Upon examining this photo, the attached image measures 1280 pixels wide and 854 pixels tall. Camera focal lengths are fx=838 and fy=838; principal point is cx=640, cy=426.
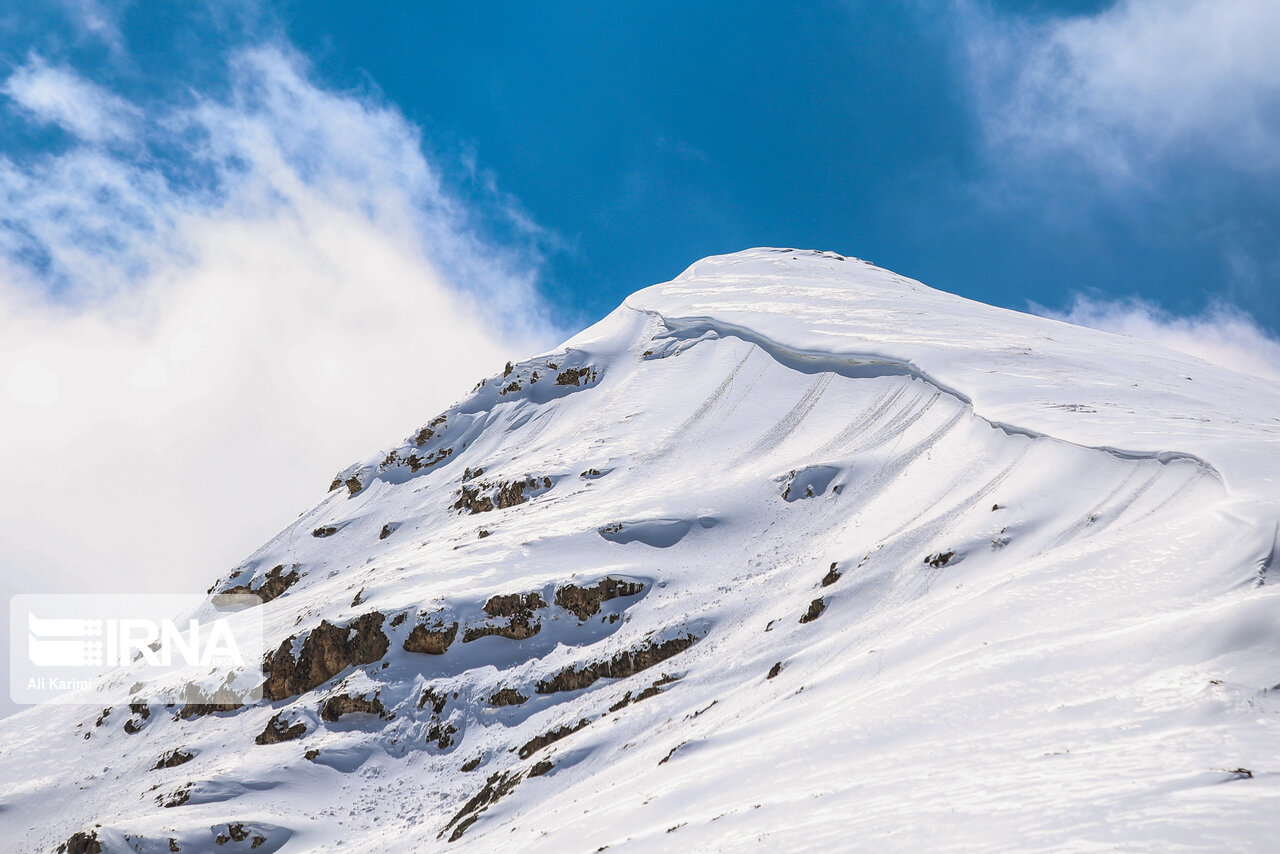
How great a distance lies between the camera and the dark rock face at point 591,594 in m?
31.0

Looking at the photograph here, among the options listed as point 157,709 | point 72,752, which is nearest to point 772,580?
point 157,709

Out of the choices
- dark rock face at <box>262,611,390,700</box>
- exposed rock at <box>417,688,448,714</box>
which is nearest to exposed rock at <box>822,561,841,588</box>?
exposed rock at <box>417,688,448,714</box>

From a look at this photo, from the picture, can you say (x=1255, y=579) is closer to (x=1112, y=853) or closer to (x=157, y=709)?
(x=1112, y=853)

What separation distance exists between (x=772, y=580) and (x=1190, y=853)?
2048 cm

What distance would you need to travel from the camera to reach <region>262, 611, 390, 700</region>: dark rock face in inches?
1259

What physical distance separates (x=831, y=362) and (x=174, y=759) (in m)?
34.0

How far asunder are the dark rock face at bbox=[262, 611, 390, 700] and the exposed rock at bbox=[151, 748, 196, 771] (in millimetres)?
3274

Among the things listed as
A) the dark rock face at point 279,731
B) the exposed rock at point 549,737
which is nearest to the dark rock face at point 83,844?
the dark rock face at point 279,731

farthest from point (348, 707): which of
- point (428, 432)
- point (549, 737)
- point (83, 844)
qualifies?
point (428, 432)

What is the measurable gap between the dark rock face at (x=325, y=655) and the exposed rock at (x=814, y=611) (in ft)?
53.4

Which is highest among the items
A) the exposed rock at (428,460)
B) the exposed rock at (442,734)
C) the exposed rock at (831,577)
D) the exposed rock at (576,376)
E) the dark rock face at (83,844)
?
Result: the exposed rock at (576,376)

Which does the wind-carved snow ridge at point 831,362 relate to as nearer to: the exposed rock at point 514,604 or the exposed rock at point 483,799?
the exposed rock at point 514,604

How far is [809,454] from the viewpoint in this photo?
3659 cm

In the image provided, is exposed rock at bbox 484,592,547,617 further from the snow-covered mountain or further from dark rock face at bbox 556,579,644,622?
dark rock face at bbox 556,579,644,622
